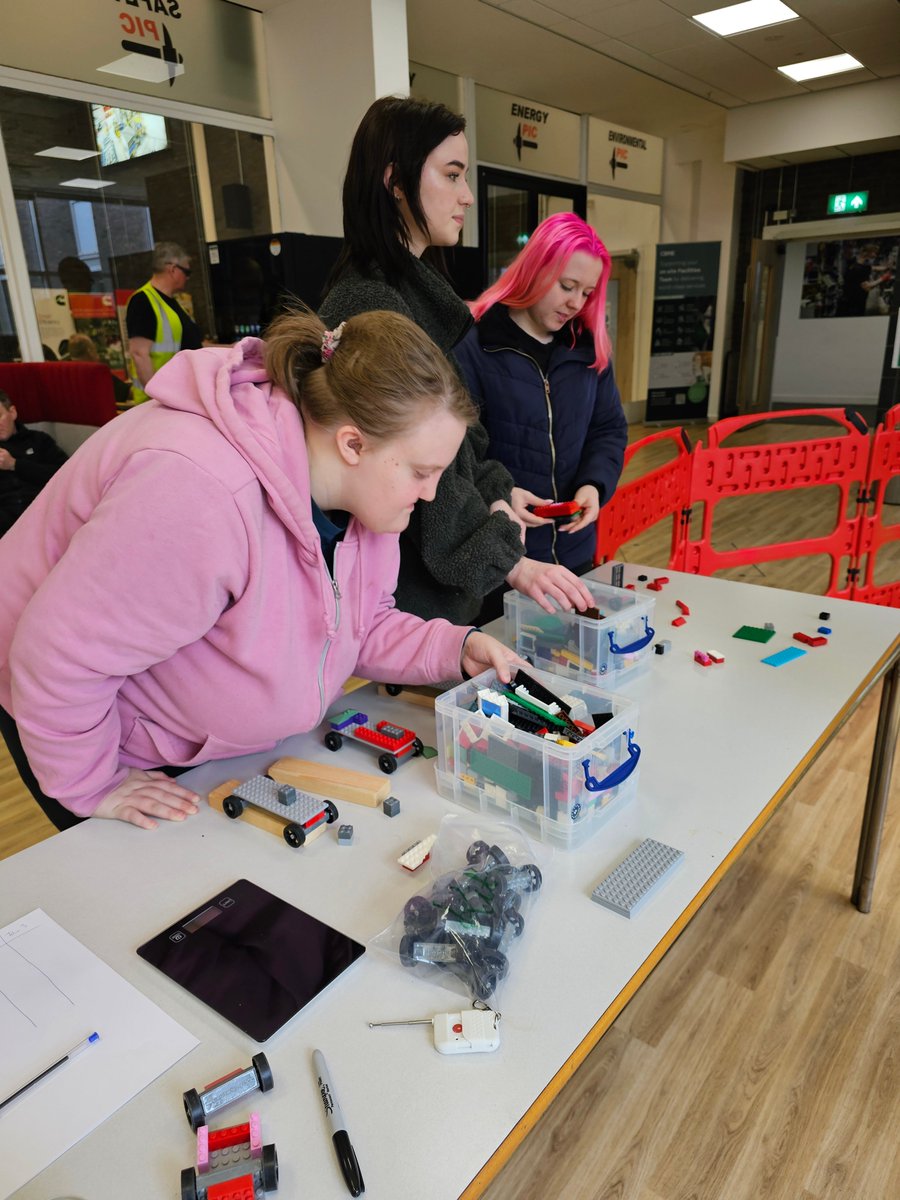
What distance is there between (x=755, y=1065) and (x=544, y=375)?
4.62 feet

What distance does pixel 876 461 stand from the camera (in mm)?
3305

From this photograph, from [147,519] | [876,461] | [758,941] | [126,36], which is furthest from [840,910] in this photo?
[126,36]

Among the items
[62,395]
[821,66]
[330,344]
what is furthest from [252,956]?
[821,66]

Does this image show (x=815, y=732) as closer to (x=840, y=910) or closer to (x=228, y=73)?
(x=840, y=910)

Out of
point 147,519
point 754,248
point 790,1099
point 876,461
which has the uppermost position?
point 754,248

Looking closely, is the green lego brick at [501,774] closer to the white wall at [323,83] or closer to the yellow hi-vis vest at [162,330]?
the yellow hi-vis vest at [162,330]

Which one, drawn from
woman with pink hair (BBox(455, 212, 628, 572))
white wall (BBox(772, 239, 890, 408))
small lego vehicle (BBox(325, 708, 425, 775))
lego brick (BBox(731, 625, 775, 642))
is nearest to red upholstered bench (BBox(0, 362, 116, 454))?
woman with pink hair (BBox(455, 212, 628, 572))

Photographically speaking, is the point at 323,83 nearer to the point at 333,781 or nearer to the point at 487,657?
the point at 487,657

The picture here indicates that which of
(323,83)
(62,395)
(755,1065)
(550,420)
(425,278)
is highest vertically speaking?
(323,83)

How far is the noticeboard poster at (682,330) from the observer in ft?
27.8

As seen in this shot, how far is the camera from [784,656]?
4.56ft

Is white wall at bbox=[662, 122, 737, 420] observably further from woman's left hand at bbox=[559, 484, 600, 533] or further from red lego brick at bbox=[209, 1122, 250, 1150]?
red lego brick at bbox=[209, 1122, 250, 1150]

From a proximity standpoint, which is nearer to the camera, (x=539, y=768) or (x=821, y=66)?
(x=539, y=768)

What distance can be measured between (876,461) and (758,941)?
2.33 metres
